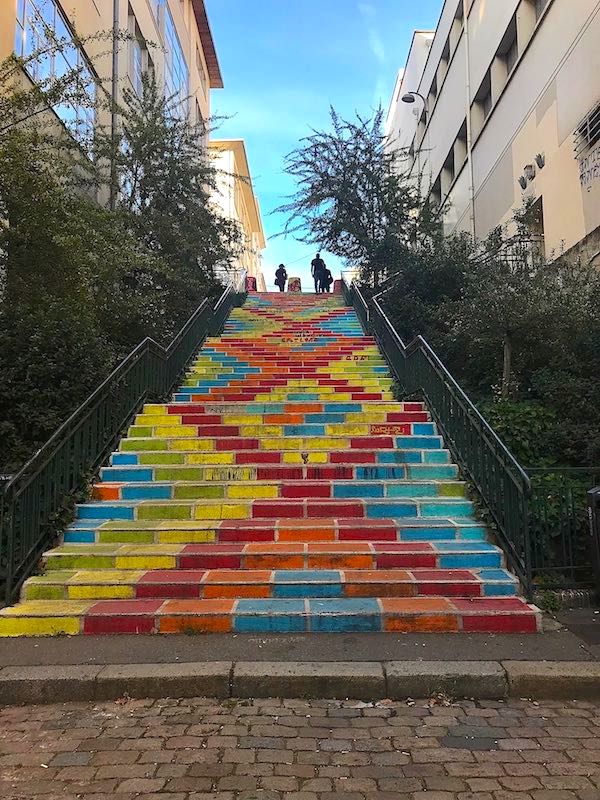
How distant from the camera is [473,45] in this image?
17.7 meters

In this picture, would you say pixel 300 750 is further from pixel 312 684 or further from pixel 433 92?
pixel 433 92

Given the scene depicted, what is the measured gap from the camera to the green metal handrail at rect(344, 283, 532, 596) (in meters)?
5.21

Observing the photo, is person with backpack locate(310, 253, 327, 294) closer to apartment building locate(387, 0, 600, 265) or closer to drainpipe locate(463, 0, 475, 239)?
apartment building locate(387, 0, 600, 265)

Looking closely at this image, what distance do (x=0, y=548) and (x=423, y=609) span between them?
3.48 metres

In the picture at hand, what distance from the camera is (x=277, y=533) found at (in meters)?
5.76

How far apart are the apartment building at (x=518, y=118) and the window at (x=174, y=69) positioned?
8.76m

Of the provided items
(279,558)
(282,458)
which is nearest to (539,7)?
(282,458)

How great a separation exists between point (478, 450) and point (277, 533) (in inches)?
89.3

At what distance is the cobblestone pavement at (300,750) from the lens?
285cm

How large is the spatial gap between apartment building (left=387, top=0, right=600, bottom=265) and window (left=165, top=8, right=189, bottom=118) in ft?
28.7

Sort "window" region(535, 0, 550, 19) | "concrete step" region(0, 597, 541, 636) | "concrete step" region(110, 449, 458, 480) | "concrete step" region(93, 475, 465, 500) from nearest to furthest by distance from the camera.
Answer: "concrete step" region(0, 597, 541, 636), "concrete step" region(93, 475, 465, 500), "concrete step" region(110, 449, 458, 480), "window" region(535, 0, 550, 19)

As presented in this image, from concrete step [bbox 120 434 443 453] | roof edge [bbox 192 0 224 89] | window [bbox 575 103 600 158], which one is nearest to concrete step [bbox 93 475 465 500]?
concrete step [bbox 120 434 443 453]

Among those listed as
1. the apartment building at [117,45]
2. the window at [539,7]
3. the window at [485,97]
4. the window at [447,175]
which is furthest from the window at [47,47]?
the window at [447,175]

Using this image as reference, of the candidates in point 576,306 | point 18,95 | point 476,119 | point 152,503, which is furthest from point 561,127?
point 152,503
